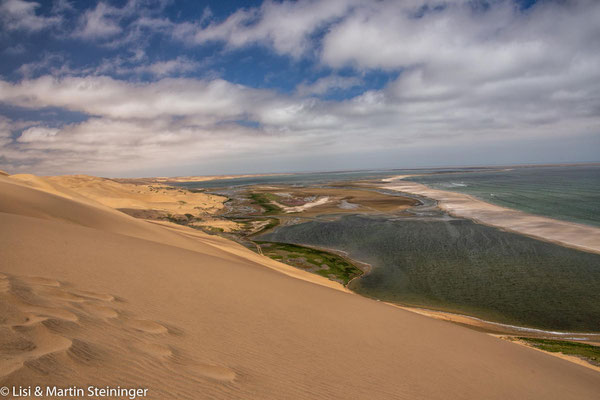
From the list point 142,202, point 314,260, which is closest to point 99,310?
point 314,260

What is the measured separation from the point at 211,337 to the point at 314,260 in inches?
624

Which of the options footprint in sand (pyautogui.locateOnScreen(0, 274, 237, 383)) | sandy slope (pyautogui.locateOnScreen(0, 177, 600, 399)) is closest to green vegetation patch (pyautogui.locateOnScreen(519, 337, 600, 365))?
sandy slope (pyautogui.locateOnScreen(0, 177, 600, 399))

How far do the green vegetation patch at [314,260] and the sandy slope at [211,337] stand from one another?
9.62 metres

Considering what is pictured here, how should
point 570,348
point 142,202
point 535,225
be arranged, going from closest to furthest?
point 570,348, point 535,225, point 142,202

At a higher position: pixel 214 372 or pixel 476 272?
pixel 214 372

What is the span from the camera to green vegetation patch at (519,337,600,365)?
864 cm

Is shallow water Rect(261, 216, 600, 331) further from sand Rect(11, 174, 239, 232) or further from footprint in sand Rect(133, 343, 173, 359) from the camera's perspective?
footprint in sand Rect(133, 343, 173, 359)

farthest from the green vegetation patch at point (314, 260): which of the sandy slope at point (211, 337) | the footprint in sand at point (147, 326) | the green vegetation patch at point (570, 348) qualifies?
the footprint in sand at point (147, 326)

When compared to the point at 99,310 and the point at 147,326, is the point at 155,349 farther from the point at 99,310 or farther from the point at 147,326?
the point at 99,310

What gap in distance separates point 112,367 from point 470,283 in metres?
17.2

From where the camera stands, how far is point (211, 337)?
12.2 ft

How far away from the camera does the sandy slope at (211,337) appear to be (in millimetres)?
2602

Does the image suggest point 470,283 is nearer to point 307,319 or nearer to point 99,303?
point 307,319

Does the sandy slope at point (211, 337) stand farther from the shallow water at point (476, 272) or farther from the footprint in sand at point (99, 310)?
the shallow water at point (476, 272)
